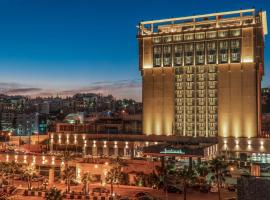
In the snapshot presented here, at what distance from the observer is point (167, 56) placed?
115 m

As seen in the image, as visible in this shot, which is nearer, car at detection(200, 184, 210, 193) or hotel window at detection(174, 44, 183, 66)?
car at detection(200, 184, 210, 193)

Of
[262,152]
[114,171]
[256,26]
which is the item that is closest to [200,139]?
[262,152]

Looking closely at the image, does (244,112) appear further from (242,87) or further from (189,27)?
(189,27)

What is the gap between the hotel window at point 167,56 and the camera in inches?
4496

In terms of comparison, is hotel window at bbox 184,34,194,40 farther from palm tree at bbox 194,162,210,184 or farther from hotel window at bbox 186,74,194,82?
palm tree at bbox 194,162,210,184

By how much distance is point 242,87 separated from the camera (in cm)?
10438

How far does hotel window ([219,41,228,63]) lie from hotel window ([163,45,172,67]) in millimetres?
15178

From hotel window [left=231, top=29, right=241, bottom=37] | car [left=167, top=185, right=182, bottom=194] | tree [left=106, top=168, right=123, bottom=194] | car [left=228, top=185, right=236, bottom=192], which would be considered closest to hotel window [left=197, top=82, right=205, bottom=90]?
hotel window [left=231, top=29, right=241, bottom=37]

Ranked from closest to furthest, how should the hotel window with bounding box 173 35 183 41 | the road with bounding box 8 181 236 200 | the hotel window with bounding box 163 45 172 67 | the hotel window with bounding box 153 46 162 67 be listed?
the road with bounding box 8 181 236 200 < the hotel window with bounding box 173 35 183 41 < the hotel window with bounding box 163 45 172 67 < the hotel window with bounding box 153 46 162 67

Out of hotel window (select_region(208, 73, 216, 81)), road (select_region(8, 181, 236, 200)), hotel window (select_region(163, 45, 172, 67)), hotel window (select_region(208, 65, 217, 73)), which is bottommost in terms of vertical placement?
road (select_region(8, 181, 236, 200))

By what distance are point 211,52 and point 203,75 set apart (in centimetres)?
705

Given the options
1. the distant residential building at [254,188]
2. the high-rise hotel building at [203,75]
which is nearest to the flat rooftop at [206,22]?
the high-rise hotel building at [203,75]

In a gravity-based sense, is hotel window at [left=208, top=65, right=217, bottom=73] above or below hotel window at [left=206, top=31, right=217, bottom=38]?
below

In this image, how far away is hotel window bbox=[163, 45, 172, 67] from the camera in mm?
114188
